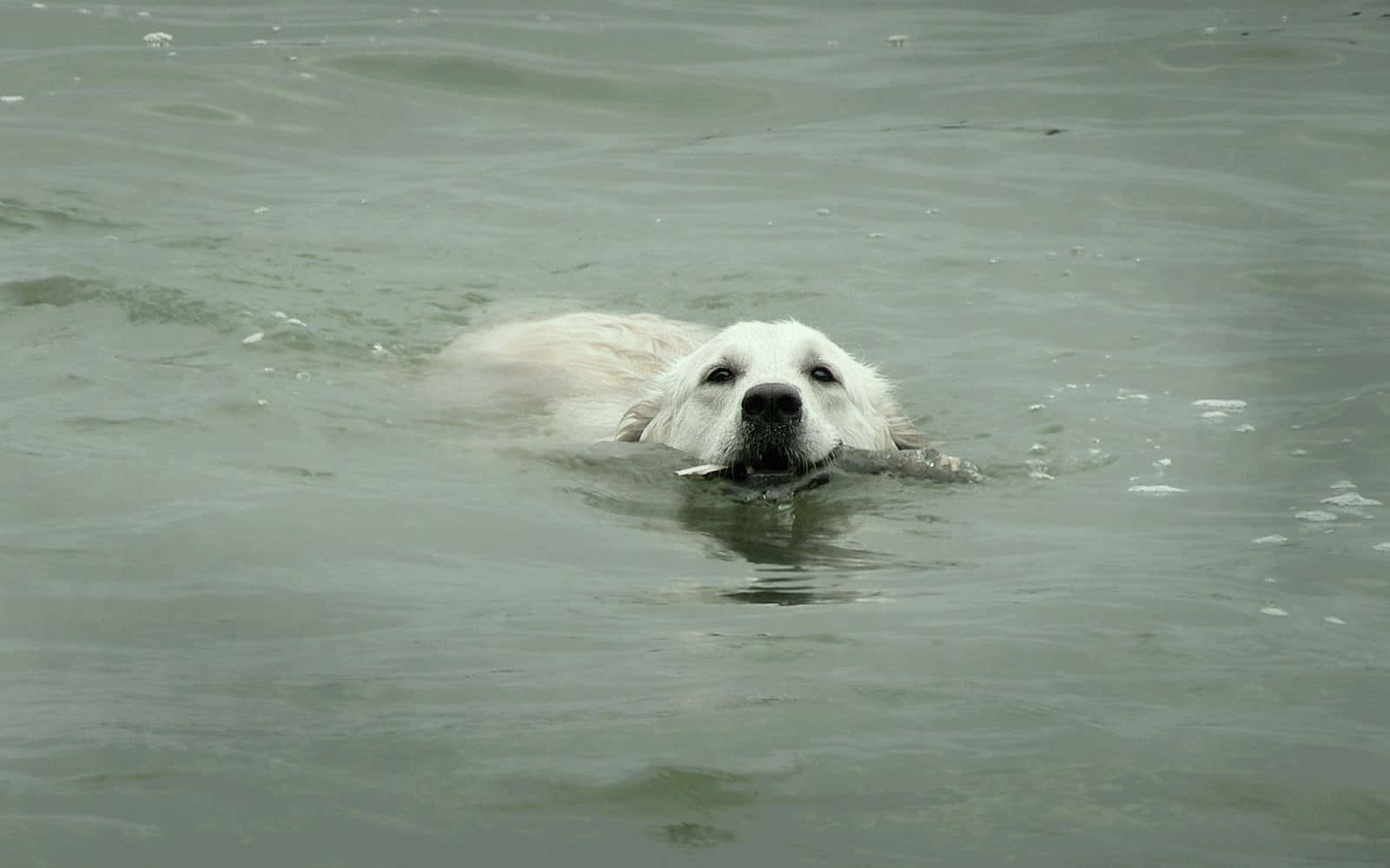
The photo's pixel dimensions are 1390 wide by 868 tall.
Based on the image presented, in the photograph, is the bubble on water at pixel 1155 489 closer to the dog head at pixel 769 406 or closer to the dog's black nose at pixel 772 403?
the dog head at pixel 769 406

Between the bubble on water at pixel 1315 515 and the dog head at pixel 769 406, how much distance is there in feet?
5.77

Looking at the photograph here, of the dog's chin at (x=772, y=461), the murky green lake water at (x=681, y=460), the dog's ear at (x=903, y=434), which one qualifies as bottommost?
the dog's ear at (x=903, y=434)

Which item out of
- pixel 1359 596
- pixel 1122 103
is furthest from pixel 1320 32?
pixel 1359 596

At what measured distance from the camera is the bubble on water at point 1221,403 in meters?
8.31

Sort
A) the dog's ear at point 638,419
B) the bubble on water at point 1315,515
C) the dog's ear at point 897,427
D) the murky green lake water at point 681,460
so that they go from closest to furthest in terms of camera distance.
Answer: the murky green lake water at point 681,460, the bubble on water at point 1315,515, the dog's ear at point 897,427, the dog's ear at point 638,419

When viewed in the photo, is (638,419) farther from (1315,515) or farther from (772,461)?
(1315,515)

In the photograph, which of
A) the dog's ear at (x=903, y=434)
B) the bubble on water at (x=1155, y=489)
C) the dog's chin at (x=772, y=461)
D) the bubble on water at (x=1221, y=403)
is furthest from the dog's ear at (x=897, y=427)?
the bubble on water at (x=1221, y=403)

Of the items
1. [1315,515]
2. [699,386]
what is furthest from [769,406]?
[1315,515]

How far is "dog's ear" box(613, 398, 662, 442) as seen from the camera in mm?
7992

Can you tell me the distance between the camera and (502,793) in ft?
12.0

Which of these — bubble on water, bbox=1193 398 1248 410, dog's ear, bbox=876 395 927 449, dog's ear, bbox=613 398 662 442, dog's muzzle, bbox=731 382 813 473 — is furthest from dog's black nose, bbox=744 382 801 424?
bubble on water, bbox=1193 398 1248 410

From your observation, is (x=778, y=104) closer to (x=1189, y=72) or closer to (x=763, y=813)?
(x=1189, y=72)

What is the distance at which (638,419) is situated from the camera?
8.04 metres

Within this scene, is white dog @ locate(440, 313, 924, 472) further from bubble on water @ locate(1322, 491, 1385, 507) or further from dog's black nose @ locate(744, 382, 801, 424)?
bubble on water @ locate(1322, 491, 1385, 507)
